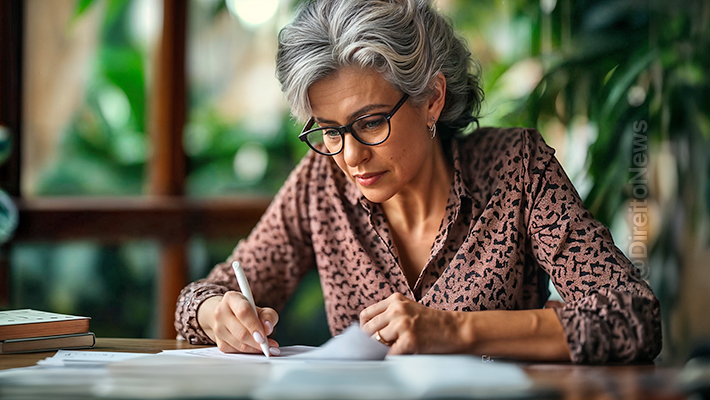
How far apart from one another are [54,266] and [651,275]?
2.42 metres

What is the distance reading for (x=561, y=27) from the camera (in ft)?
7.54

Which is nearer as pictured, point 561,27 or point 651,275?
point 651,275

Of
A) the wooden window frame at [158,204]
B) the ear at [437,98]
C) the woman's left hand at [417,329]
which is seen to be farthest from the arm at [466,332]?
the wooden window frame at [158,204]

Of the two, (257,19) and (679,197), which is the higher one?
(257,19)

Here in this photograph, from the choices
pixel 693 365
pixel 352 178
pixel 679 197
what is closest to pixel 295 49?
pixel 352 178

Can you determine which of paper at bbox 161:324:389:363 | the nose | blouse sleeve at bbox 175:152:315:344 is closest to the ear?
the nose

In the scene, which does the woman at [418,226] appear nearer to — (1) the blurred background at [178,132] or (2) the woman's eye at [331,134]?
(2) the woman's eye at [331,134]

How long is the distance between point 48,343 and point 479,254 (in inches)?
37.7

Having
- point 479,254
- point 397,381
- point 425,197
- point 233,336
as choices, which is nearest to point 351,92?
point 425,197

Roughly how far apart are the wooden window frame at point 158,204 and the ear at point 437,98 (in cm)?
143

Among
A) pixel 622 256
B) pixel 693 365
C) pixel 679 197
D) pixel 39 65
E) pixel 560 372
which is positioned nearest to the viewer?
pixel 693 365

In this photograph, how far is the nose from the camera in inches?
55.1

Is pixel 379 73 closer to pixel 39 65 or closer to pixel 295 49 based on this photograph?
pixel 295 49

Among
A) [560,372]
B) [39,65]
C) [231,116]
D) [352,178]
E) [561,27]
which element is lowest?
[560,372]
